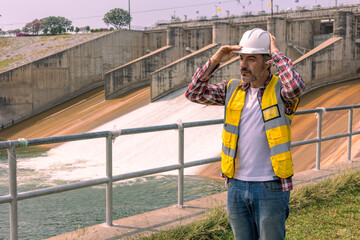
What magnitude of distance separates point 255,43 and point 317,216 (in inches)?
118

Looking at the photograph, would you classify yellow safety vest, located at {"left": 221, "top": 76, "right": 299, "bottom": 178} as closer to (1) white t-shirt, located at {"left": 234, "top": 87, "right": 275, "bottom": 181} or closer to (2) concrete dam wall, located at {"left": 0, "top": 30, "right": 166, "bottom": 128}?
(1) white t-shirt, located at {"left": 234, "top": 87, "right": 275, "bottom": 181}

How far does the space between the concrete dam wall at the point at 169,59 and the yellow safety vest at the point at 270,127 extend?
18.9 metres

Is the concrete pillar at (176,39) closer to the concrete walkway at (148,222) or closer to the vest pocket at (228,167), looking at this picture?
the concrete walkway at (148,222)

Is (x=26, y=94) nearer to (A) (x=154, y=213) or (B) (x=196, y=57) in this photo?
(B) (x=196, y=57)

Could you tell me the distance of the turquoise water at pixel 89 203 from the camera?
382 inches

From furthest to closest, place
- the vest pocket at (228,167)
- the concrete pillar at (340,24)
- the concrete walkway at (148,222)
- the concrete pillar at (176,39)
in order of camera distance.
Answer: the concrete pillar at (176,39) < the concrete pillar at (340,24) < the concrete walkway at (148,222) < the vest pocket at (228,167)

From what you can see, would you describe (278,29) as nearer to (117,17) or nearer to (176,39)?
(176,39)

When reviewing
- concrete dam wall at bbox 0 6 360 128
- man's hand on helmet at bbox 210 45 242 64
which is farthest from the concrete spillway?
man's hand on helmet at bbox 210 45 242 64

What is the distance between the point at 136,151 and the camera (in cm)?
1825

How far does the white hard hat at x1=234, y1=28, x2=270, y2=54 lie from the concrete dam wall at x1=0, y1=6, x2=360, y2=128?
1891cm

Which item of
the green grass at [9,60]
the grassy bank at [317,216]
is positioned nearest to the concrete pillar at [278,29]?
the grassy bank at [317,216]

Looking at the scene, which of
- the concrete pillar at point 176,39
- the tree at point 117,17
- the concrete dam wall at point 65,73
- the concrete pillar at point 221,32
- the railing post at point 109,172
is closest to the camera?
the railing post at point 109,172

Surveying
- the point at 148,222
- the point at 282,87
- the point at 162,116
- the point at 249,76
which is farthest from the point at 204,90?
the point at 162,116

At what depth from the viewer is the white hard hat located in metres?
2.63
